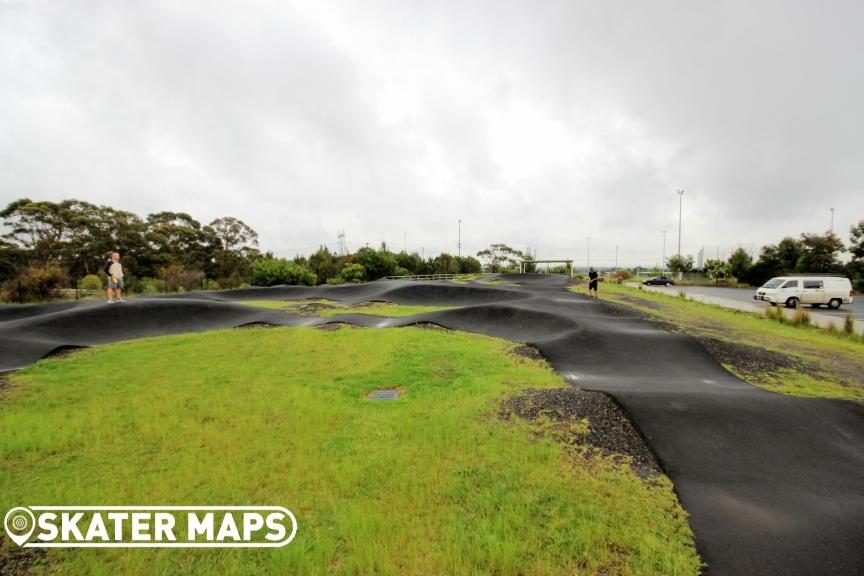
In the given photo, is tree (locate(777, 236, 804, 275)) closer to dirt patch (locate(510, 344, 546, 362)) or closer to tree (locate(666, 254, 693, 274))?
tree (locate(666, 254, 693, 274))

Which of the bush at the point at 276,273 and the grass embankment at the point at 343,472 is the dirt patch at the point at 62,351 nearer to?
the grass embankment at the point at 343,472

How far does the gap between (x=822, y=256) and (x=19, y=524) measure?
160 ft

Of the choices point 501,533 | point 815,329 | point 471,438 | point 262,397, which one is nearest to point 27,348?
point 262,397

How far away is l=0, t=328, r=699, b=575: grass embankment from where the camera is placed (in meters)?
2.35

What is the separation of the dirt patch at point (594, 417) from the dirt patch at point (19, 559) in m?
4.30

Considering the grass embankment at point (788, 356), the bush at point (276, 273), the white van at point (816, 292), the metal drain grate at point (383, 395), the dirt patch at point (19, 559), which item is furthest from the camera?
the bush at point (276, 273)

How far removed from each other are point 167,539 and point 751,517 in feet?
15.5

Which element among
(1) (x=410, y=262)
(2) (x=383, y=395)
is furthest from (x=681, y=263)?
(2) (x=383, y=395)

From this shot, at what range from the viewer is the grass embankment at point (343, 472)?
7.70 ft

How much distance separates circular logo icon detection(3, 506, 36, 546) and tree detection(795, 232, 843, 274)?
156 ft

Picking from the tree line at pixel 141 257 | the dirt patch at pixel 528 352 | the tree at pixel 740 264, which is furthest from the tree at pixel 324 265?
the tree at pixel 740 264

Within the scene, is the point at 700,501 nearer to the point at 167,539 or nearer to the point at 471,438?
the point at 471,438

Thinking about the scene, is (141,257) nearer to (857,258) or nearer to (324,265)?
(324,265)

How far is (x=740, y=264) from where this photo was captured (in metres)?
35.6
